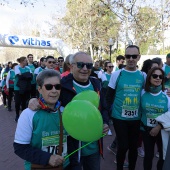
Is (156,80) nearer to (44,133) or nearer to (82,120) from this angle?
(82,120)

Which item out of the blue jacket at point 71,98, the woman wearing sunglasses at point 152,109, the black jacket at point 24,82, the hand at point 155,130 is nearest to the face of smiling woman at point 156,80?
the woman wearing sunglasses at point 152,109

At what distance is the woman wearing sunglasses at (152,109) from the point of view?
3.00 metres

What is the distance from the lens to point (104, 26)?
29.4 meters

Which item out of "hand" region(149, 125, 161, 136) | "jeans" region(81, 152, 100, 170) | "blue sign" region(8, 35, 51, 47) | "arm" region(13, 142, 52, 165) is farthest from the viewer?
"blue sign" region(8, 35, 51, 47)

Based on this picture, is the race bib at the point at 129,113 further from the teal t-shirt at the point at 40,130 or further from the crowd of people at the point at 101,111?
the teal t-shirt at the point at 40,130

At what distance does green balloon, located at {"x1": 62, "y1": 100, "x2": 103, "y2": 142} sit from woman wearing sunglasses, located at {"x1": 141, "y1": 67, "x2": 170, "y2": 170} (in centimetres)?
137

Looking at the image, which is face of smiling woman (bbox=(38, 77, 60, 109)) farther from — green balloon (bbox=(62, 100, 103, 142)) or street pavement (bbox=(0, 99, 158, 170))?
street pavement (bbox=(0, 99, 158, 170))

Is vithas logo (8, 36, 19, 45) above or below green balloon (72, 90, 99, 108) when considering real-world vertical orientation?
above

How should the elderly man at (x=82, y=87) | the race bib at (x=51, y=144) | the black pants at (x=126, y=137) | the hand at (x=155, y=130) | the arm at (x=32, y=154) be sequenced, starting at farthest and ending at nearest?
the black pants at (x=126, y=137) → the hand at (x=155, y=130) → the elderly man at (x=82, y=87) → the race bib at (x=51, y=144) → the arm at (x=32, y=154)

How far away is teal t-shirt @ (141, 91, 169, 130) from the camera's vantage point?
2.99 meters

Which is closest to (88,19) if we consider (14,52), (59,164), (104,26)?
(104,26)

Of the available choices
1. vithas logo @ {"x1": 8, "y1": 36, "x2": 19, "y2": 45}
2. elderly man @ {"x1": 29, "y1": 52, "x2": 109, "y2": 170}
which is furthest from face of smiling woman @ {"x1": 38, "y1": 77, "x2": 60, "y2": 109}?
vithas logo @ {"x1": 8, "y1": 36, "x2": 19, "y2": 45}

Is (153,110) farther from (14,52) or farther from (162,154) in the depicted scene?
(14,52)

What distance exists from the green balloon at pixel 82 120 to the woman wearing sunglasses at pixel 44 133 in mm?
138
